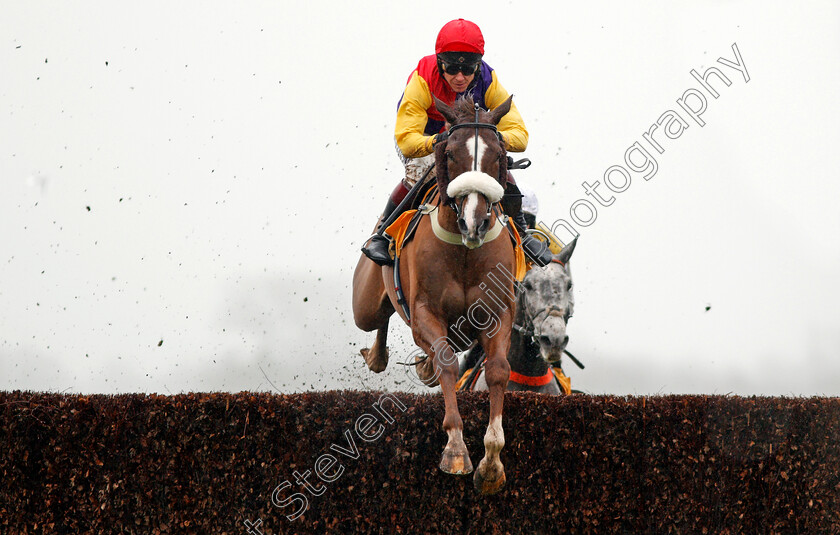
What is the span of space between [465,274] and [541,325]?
2.05 m

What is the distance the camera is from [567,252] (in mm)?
7965

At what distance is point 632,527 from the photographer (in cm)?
638

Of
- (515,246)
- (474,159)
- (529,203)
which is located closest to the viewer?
(474,159)

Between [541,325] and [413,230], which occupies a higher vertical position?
[413,230]

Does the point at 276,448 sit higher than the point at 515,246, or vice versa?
the point at 515,246

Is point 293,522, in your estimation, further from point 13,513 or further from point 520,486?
Result: point 13,513

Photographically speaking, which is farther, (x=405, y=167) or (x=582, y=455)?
(x=405, y=167)

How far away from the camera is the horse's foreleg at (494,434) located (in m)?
5.19

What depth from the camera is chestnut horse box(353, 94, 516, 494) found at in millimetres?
4988

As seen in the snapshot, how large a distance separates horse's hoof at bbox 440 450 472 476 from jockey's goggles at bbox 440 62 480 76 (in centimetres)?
268

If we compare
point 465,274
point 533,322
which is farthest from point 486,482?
point 533,322

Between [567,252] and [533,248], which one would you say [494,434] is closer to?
[533,248]

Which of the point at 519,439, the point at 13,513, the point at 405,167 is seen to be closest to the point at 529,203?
the point at 405,167

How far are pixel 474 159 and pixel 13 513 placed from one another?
4242mm
